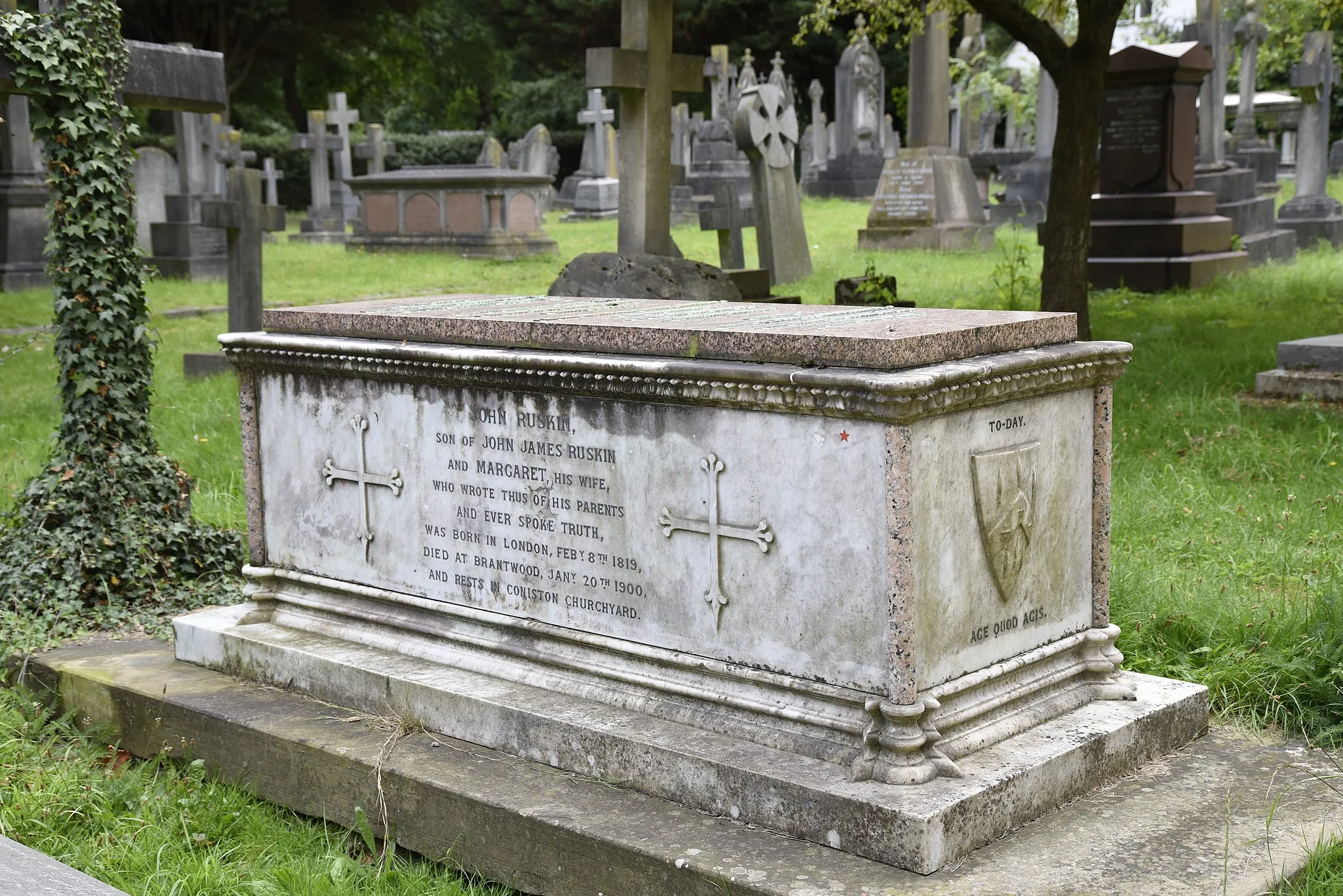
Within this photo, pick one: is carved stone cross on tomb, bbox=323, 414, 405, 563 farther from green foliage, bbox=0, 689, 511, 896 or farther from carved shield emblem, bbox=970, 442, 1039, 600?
carved shield emblem, bbox=970, 442, 1039, 600

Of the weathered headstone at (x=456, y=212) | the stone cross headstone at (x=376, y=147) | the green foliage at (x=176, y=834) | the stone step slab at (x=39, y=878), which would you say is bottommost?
the green foliage at (x=176, y=834)

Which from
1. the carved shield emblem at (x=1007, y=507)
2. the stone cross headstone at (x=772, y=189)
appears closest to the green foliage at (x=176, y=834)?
the carved shield emblem at (x=1007, y=507)

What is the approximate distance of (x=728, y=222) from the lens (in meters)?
12.7

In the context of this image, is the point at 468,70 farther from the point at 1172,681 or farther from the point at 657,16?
the point at 1172,681

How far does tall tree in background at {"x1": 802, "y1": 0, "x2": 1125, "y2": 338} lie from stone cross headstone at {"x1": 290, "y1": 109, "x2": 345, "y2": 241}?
17.1 meters

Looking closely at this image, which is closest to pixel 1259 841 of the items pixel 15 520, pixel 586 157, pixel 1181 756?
pixel 1181 756

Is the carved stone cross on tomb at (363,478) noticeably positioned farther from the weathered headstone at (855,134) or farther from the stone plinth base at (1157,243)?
the weathered headstone at (855,134)

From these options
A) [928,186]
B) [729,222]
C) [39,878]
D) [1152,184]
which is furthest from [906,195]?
[39,878]

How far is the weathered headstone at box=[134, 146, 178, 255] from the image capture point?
19641 millimetres

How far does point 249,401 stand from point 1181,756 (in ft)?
9.31

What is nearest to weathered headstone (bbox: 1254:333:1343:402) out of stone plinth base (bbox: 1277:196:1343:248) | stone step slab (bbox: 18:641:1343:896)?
stone step slab (bbox: 18:641:1343:896)

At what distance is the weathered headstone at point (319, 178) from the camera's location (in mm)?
23984

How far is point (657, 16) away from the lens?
8766mm

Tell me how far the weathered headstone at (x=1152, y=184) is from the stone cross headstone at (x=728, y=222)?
126 inches
